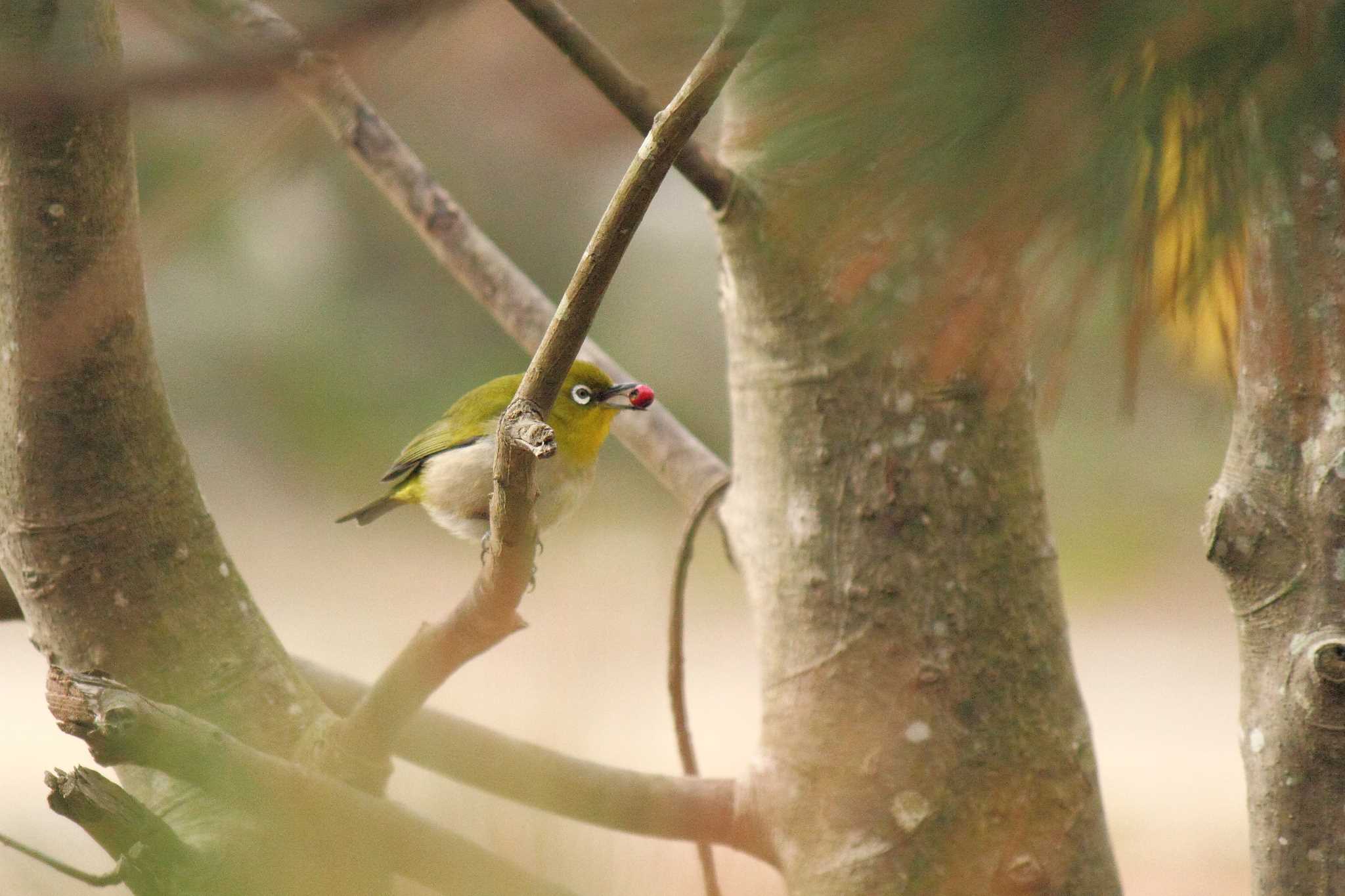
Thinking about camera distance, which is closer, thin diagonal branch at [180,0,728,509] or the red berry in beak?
the red berry in beak

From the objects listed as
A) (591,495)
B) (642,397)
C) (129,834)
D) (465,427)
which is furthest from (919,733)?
(591,495)

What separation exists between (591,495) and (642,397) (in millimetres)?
2532

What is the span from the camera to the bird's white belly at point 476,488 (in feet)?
7.88

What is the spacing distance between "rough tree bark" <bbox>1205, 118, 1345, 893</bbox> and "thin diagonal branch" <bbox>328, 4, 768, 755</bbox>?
587 millimetres

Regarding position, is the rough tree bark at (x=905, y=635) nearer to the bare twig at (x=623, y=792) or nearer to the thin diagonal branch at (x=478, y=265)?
the bare twig at (x=623, y=792)

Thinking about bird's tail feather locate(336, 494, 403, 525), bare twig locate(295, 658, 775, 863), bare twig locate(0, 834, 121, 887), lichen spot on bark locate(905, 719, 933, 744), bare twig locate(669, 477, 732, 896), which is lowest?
bare twig locate(0, 834, 121, 887)

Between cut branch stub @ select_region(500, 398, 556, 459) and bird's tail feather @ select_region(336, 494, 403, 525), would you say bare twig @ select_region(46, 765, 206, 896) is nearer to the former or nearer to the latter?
cut branch stub @ select_region(500, 398, 556, 459)

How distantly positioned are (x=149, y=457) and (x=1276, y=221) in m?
1.35

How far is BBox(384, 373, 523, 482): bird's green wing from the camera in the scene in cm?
266

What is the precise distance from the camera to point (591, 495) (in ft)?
14.6

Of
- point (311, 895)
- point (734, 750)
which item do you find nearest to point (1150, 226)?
point (311, 895)

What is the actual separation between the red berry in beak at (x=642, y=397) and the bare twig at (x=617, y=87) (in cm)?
41

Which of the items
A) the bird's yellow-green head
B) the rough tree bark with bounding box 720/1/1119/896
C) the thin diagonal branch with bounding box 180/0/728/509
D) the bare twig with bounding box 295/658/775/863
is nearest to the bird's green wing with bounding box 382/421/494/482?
the bird's yellow-green head

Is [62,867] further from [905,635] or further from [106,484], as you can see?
[905,635]
